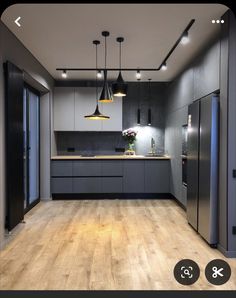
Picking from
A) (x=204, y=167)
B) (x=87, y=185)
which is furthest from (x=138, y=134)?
(x=204, y=167)

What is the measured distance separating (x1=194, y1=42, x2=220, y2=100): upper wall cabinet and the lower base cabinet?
2.30 meters

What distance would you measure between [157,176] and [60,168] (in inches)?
83.6

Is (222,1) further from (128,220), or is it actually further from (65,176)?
(65,176)

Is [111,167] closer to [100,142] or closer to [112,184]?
[112,184]

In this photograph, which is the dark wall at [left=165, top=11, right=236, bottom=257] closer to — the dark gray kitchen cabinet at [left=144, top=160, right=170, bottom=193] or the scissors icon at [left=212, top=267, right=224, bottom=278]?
the scissors icon at [left=212, top=267, right=224, bottom=278]

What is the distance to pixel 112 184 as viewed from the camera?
6.03 metres

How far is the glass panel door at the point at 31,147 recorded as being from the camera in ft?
16.4

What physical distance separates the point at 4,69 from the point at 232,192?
300cm

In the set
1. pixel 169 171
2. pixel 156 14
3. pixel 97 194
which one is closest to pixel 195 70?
pixel 156 14

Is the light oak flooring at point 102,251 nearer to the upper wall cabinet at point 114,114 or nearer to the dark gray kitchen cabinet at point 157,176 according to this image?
the dark gray kitchen cabinet at point 157,176

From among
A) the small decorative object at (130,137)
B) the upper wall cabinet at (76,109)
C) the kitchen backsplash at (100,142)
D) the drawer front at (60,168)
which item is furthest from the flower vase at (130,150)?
the drawer front at (60,168)

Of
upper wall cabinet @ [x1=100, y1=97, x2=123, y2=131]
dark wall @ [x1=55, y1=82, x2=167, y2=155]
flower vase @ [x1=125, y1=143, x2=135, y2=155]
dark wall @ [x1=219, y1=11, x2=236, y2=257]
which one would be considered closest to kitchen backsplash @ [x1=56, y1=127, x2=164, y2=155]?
dark wall @ [x1=55, y1=82, x2=167, y2=155]

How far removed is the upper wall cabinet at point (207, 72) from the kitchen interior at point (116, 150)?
0.03 m

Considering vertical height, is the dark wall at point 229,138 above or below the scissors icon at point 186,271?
→ above
